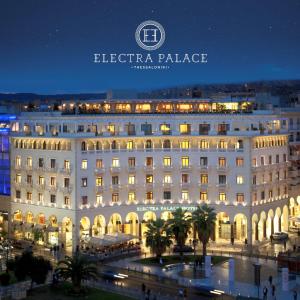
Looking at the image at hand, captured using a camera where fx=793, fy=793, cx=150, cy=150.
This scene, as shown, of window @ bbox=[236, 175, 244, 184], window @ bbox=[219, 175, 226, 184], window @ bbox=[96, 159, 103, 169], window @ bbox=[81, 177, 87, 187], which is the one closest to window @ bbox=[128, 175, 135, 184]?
window @ bbox=[96, 159, 103, 169]

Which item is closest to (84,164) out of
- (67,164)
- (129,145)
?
(67,164)

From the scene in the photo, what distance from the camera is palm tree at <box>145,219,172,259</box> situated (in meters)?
101

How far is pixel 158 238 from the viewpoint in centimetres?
10125

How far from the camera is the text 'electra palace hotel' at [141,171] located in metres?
115

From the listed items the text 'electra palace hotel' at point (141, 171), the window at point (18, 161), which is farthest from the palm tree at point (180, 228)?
the window at point (18, 161)

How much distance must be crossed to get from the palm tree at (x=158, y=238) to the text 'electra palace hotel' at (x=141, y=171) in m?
15.1

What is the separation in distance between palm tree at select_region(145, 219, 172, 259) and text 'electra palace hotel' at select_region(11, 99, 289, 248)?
49.7 ft

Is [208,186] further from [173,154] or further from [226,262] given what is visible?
[226,262]

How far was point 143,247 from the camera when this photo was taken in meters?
114

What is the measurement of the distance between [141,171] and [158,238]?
64.8ft

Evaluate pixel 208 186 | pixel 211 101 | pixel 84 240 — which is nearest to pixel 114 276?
pixel 84 240

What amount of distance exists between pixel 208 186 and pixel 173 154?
7.16 m

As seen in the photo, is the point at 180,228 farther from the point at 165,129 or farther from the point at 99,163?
the point at 165,129

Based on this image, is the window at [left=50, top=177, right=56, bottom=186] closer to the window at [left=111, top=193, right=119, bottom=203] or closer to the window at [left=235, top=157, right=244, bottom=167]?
the window at [left=111, top=193, right=119, bottom=203]
